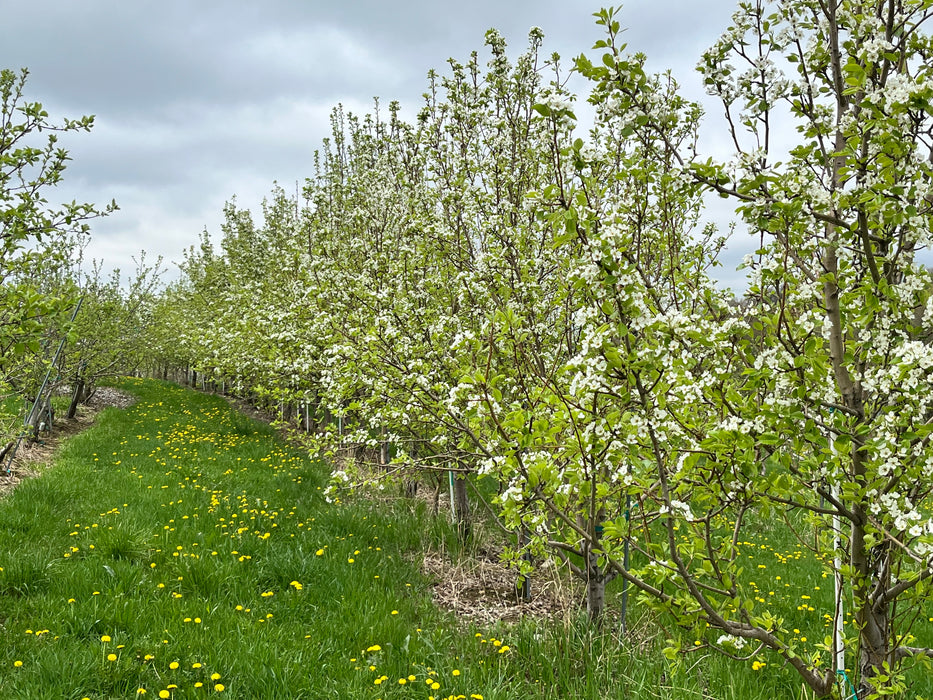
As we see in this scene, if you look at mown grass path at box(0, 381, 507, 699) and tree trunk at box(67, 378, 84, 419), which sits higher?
tree trunk at box(67, 378, 84, 419)

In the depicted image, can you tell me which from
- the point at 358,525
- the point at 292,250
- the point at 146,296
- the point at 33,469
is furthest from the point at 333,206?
the point at 146,296

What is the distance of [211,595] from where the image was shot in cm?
462

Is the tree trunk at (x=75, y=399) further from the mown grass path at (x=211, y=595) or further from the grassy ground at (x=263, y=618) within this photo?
the grassy ground at (x=263, y=618)

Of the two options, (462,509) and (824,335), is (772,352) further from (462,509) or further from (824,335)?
(462,509)

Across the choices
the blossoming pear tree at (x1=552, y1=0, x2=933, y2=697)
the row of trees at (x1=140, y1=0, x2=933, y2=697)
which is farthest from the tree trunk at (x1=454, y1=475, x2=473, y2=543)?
the blossoming pear tree at (x1=552, y1=0, x2=933, y2=697)

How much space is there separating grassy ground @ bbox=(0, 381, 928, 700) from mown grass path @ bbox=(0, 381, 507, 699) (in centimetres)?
1

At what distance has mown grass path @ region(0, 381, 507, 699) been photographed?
349 cm

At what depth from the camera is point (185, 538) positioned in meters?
5.65

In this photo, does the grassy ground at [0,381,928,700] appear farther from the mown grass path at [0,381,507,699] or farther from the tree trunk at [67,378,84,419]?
the tree trunk at [67,378,84,419]

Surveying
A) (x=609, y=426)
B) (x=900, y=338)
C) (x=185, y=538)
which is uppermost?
(x=900, y=338)

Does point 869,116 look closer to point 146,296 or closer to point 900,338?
point 900,338

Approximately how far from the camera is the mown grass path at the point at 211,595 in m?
3.49

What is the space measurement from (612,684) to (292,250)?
718 cm

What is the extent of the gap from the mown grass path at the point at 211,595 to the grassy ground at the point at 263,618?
14 millimetres
